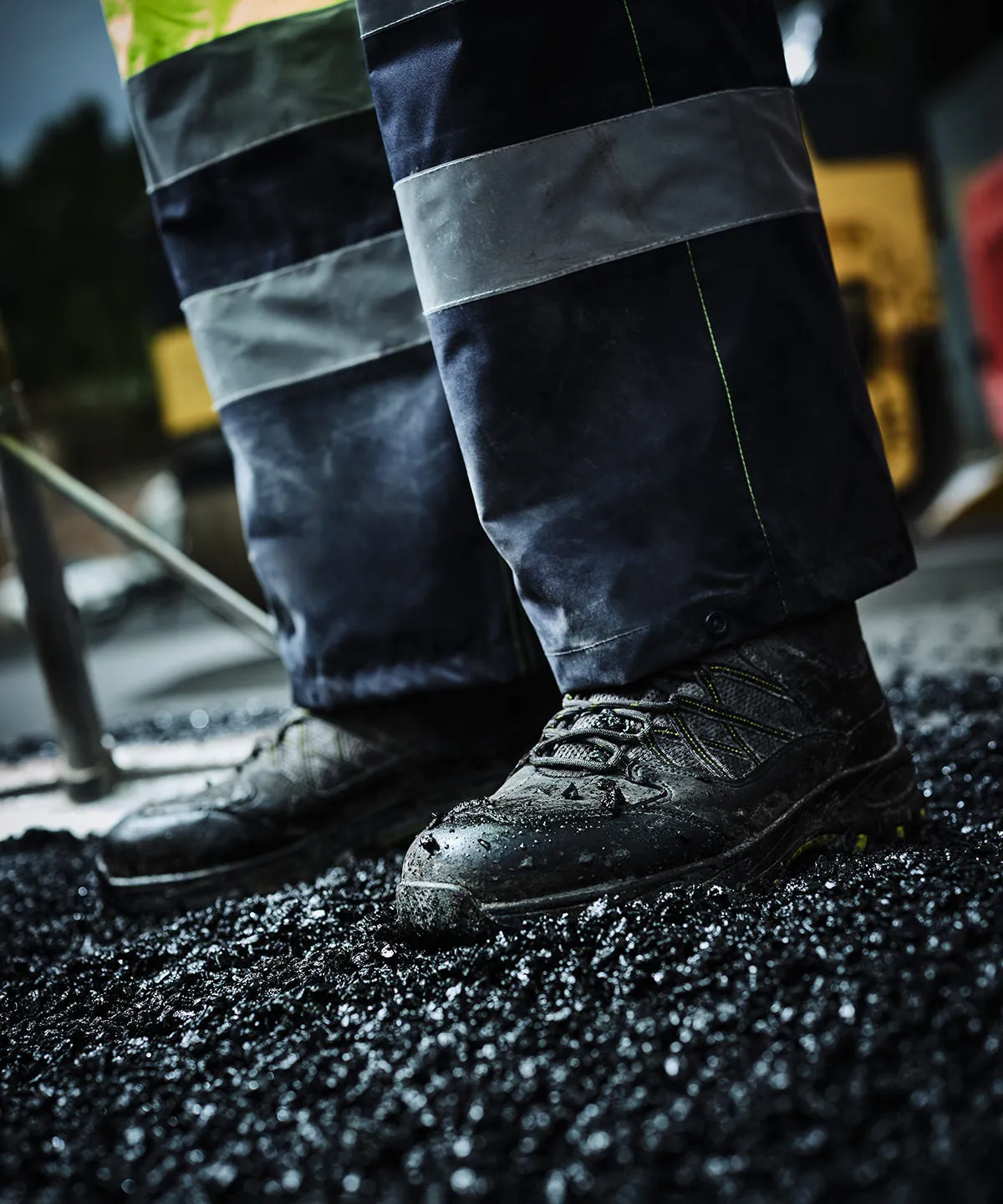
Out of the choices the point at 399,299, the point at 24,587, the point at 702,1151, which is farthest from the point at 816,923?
the point at 24,587

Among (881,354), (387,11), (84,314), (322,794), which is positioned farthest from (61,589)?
(84,314)

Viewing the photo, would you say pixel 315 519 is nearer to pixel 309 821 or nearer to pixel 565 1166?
pixel 309 821

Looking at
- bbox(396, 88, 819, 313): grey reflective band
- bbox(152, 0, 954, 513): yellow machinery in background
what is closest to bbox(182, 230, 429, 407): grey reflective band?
bbox(396, 88, 819, 313): grey reflective band

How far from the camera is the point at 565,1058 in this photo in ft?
1.84

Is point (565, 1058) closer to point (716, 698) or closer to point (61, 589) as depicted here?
point (716, 698)

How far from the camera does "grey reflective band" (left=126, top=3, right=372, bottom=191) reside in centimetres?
107

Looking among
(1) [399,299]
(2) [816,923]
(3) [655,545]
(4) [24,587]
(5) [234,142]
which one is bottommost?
(2) [816,923]

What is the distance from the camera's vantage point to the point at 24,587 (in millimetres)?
1555

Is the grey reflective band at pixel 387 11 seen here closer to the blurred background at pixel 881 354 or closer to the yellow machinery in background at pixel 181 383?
the blurred background at pixel 881 354

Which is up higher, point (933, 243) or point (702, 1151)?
point (933, 243)

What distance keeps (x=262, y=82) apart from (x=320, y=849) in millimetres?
753

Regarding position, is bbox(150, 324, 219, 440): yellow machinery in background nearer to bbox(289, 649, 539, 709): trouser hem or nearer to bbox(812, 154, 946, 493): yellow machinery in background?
bbox(812, 154, 946, 493): yellow machinery in background

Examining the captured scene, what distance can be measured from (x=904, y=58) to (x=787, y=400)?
3.66m

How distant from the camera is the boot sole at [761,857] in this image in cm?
73
